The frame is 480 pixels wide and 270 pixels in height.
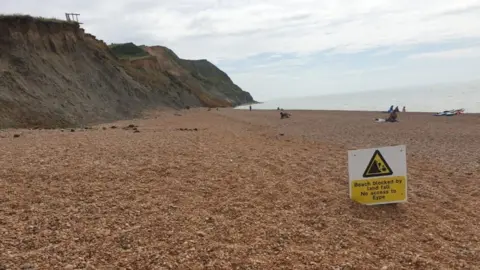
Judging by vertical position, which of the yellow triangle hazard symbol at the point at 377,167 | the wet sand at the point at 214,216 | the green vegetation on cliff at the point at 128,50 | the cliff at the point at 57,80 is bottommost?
the wet sand at the point at 214,216

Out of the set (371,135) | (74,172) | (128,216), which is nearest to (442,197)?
(128,216)

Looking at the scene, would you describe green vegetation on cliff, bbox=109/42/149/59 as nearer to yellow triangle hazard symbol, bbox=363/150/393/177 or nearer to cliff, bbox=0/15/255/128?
cliff, bbox=0/15/255/128

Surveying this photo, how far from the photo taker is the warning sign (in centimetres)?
604

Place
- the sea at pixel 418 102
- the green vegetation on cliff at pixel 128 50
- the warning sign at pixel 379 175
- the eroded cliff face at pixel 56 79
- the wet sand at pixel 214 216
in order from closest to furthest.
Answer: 1. the wet sand at pixel 214 216
2. the warning sign at pixel 379 175
3. the eroded cliff face at pixel 56 79
4. the sea at pixel 418 102
5. the green vegetation on cliff at pixel 128 50

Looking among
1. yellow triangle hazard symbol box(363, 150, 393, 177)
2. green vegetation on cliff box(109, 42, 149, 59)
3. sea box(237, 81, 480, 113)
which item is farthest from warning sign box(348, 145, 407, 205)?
green vegetation on cliff box(109, 42, 149, 59)

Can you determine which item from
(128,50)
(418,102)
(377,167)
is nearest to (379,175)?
(377,167)

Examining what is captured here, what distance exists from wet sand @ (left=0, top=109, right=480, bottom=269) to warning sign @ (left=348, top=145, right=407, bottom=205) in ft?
0.63

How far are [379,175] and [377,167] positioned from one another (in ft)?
0.40

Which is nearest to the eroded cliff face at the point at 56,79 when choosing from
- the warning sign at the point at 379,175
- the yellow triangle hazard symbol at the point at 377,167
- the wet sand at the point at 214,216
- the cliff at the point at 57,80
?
the cliff at the point at 57,80

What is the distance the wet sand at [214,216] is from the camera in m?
4.18

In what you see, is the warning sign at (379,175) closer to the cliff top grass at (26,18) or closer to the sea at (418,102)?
the cliff top grass at (26,18)

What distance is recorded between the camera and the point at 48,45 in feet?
96.3

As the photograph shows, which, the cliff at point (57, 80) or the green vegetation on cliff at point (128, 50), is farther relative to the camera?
the green vegetation on cliff at point (128, 50)

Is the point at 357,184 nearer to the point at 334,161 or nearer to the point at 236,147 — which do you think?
the point at 334,161
